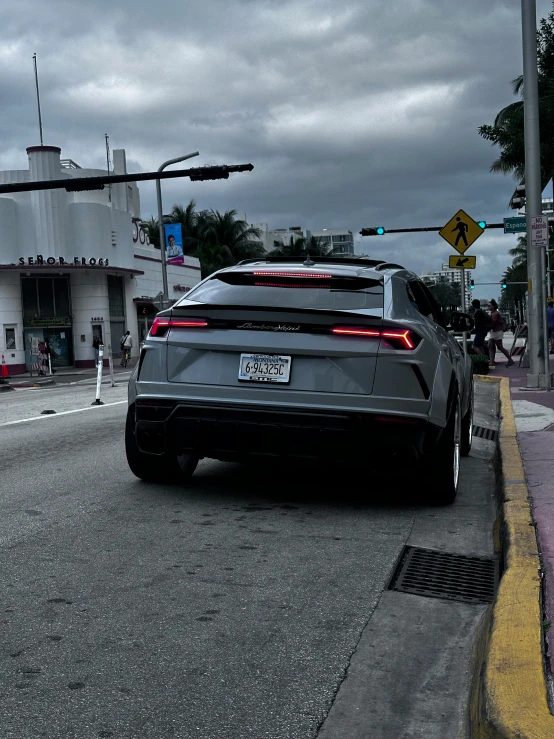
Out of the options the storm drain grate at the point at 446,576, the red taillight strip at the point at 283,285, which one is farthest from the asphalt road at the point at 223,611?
the red taillight strip at the point at 283,285

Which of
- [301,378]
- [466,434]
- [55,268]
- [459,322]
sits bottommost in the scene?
[466,434]

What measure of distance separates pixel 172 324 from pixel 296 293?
85 centimetres

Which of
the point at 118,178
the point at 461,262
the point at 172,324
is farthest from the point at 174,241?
the point at 172,324

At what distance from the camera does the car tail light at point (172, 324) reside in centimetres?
611

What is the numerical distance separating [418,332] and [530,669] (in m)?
3.19

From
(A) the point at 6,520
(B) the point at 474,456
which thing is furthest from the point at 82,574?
(B) the point at 474,456

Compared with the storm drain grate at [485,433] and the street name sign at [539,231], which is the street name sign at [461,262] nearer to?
the street name sign at [539,231]

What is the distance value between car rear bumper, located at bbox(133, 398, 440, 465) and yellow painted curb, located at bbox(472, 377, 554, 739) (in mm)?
842

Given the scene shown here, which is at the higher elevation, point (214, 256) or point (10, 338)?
point (214, 256)

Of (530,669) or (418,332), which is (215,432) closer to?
(418,332)

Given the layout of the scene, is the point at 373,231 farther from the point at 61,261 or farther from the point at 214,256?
the point at 214,256

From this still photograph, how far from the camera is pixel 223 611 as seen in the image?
4.04 m

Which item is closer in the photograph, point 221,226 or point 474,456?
point 474,456

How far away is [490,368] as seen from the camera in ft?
76.6
